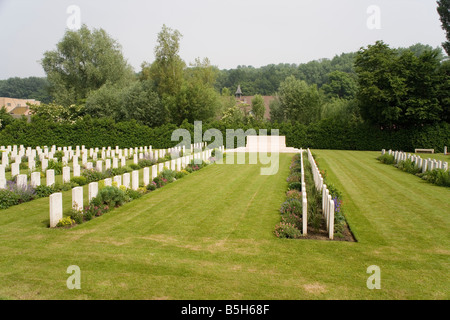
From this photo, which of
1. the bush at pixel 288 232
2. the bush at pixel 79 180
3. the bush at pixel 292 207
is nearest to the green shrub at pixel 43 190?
the bush at pixel 79 180

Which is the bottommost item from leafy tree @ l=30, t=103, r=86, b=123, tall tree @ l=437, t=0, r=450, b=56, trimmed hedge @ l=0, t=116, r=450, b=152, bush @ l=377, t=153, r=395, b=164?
bush @ l=377, t=153, r=395, b=164

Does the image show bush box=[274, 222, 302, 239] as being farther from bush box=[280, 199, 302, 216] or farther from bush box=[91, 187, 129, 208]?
bush box=[91, 187, 129, 208]

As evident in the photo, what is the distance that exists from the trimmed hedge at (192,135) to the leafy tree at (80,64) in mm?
12384

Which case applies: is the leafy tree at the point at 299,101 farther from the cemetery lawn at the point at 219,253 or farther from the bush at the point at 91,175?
the cemetery lawn at the point at 219,253

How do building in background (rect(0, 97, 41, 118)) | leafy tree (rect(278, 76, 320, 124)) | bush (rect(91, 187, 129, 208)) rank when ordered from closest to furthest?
bush (rect(91, 187, 129, 208))
leafy tree (rect(278, 76, 320, 124))
building in background (rect(0, 97, 41, 118))

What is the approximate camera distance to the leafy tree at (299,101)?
42031 mm

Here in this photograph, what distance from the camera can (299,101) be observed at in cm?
4512

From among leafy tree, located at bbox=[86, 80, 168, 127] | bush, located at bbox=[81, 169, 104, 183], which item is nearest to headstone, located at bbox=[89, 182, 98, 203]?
bush, located at bbox=[81, 169, 104, 183]

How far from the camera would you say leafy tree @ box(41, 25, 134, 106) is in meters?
45.2

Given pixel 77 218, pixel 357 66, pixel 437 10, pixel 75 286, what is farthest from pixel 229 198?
pixel 437 10

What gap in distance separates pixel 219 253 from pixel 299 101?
134ft

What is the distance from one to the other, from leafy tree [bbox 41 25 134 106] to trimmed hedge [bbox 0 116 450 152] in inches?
488

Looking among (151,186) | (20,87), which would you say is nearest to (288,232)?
(151,186)

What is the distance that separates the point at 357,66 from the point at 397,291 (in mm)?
33244
